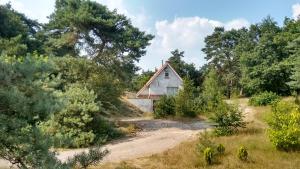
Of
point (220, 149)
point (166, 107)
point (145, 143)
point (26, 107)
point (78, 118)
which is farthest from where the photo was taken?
point (166, 107)

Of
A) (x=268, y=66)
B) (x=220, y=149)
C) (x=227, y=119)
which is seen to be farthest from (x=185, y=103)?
(x=220, y=149)

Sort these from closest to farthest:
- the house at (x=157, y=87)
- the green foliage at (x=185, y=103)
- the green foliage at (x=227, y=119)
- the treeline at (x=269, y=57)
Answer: the green foliage at (x=227, y=119), the green foliage at (x=185, y=103), the treeline at (x=269, y=57), the house at (x=157, y=87)

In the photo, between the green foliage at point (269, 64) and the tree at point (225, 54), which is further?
the tree at point (225, 54)

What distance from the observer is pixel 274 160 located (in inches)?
667

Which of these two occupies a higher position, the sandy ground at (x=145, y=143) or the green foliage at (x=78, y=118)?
the green foliage at (x=78, y=118)

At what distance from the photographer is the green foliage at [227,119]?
73.0 feet

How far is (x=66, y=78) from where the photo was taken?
92.5 ft

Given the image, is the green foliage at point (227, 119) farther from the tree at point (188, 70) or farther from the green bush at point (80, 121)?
the tree at point (188, 70)

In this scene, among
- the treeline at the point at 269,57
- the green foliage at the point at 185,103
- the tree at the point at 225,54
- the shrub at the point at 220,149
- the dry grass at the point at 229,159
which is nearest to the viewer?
the dry grass at the point at 229,159

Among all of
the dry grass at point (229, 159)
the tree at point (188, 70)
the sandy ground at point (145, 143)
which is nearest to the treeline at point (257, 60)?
the tree at point (188, 70)

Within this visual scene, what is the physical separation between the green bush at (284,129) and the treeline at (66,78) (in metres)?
7.80

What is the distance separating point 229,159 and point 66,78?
1471 centimetres

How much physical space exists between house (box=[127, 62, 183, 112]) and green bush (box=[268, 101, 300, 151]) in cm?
2875

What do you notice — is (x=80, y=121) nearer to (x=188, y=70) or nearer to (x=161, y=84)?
(x=161, y=84)
